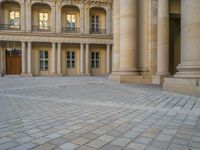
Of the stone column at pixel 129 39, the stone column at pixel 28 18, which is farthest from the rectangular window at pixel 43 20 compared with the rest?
the stone column at pixel 129 39

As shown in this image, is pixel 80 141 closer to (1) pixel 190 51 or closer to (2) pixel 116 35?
(1) pixel 190 51

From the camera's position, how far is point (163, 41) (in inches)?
549

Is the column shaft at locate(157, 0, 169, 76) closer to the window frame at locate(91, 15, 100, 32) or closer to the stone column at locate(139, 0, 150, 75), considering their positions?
the stone column at locate(139, 0, 150, 75)

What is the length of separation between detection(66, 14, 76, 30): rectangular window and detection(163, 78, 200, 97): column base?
1086 inches

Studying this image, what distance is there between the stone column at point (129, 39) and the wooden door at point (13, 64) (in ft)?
75.8

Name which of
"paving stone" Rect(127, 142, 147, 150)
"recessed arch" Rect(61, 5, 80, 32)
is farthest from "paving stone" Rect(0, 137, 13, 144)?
"recessed arch" Rect(61, 5, 80, 32)

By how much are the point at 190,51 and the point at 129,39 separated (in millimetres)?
6433

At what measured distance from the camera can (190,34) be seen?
29.2ft

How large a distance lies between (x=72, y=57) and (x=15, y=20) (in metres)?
10.1

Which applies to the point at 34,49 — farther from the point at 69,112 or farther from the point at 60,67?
the point at 69,112

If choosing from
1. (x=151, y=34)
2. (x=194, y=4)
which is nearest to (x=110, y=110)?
(x=194, y=4)

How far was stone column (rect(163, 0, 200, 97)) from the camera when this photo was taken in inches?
336

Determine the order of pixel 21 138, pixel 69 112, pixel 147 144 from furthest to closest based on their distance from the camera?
pixel 69 112
pixel 21 138
pixel 147 144

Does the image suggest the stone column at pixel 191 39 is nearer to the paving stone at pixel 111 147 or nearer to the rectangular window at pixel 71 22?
the paving stone at pixel 111 147
